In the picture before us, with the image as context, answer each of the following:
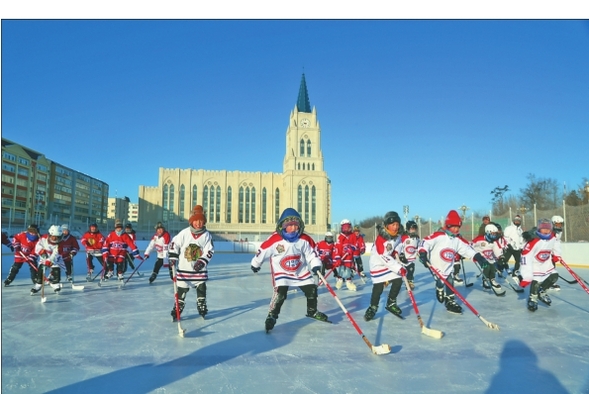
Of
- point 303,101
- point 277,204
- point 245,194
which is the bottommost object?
point 277,204

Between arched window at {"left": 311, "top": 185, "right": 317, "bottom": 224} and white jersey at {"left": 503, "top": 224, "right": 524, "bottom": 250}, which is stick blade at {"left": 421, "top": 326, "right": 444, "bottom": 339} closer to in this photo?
white jersey at {"left": 503, "top": 224, "right": 524, "bottom": 250}

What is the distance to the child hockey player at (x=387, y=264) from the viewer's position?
493cm

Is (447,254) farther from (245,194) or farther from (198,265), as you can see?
(245,194)

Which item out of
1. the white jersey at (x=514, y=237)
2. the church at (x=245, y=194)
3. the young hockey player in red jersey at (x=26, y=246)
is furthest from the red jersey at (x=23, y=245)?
the church at (x=245, y=194)

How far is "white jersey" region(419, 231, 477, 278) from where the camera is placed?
17.7ft

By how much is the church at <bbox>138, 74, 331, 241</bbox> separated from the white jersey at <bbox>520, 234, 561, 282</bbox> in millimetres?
54264

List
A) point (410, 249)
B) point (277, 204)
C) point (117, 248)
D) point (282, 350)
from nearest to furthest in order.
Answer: point (282, 350), point (410, 249), point (117, 248), point (277, 204)

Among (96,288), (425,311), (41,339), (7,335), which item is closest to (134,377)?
(41,339)

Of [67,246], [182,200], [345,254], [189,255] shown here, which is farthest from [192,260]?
[182,200]

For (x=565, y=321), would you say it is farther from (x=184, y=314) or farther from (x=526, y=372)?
(x=184, y=314)

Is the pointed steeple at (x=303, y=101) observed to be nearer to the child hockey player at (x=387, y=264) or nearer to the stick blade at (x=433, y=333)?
the child hockey player at (x=387, y=264)

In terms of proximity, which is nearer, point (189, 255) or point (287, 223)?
point (287, 223)

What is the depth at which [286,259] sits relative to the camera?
459 centimetres

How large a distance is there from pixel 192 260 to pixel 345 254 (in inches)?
147
